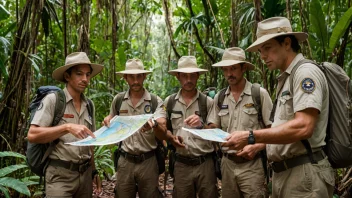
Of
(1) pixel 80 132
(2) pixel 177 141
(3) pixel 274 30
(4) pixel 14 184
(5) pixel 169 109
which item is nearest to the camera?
(3) pixel 274 30

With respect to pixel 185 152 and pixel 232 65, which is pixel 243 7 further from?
pixel 185 152

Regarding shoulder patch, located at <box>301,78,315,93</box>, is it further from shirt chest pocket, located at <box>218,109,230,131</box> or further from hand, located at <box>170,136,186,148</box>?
hand, located at <box>170,136,186,148</box>

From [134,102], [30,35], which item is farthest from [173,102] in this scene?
[30,35]

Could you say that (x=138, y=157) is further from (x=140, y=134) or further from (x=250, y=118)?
(x=250, y=118)

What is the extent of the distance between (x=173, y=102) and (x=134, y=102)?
17.9 inches

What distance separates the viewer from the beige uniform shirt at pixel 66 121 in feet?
9.66

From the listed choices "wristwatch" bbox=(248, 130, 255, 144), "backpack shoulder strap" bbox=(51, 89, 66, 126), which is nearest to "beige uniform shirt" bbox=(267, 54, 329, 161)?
"wristwatch" bbox=(248, 130, 255, 144)

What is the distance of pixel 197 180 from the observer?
369 cm

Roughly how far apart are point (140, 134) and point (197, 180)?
79 cm

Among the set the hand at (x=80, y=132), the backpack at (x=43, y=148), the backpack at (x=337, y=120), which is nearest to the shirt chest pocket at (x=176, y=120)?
the backpack at (x=43, y=148)

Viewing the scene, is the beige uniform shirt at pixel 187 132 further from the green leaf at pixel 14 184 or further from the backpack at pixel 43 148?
the green leaf at pixel 14 184

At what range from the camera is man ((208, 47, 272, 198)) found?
3.28 metres

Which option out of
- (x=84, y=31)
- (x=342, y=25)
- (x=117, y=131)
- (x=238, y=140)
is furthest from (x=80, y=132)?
(x=342, y=25)

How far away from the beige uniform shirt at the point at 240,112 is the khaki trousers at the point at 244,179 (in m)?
0.34
